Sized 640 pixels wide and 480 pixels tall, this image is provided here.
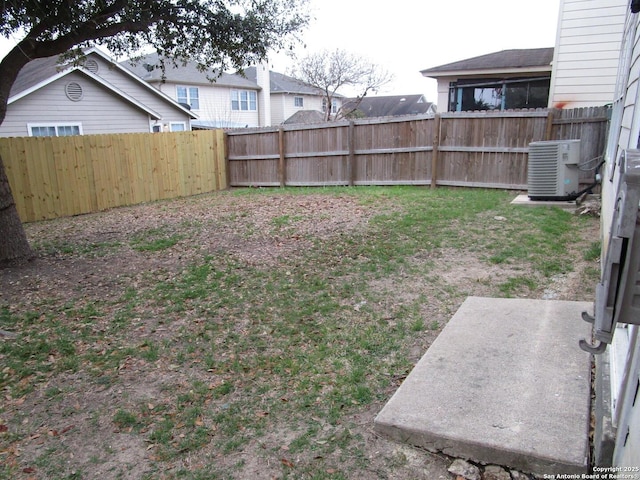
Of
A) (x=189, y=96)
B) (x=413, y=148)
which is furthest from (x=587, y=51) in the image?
(x=189, y=96)

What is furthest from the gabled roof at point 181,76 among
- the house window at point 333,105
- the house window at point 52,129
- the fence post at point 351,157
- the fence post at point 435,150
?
the fence post at point 435,150

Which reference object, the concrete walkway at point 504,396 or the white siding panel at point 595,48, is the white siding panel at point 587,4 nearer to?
the white siding panel at point 595,48

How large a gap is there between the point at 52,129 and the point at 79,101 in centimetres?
130

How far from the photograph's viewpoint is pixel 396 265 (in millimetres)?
5832

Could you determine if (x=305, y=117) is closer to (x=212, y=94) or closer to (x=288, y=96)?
(x=288, y=96)

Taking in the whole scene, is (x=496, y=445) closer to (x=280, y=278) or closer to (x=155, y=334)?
(x=155, y=334)

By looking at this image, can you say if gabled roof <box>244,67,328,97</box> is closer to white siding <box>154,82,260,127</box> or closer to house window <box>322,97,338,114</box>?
house window <box>322,97,338,114</box>

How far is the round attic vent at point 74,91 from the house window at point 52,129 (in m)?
0.85

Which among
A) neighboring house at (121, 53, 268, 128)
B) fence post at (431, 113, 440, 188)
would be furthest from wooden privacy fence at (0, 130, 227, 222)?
neighboring house at (121, 53, 268, 128)

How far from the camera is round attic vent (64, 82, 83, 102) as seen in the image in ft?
51.5

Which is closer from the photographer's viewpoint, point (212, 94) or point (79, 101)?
point (79, 101)

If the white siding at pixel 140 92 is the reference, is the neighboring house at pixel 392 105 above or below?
above

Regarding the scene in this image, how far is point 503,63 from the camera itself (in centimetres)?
1514

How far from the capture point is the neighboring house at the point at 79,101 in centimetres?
1473
